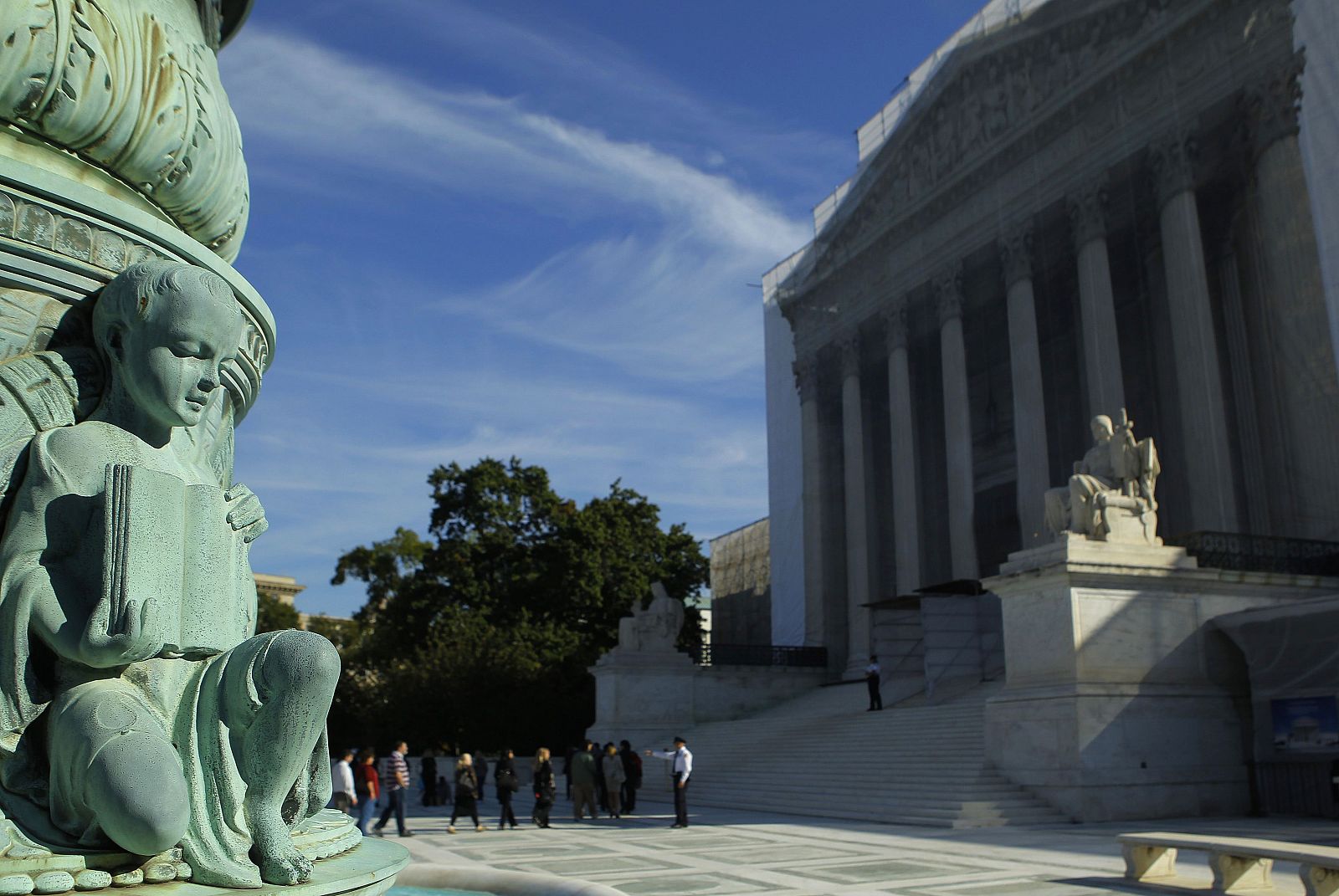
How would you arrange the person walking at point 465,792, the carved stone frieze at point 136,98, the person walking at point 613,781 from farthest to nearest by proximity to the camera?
1. the person walking at point 613,781
2. the person walking at point 465,792
3. the carved stone frieze at point 136,98

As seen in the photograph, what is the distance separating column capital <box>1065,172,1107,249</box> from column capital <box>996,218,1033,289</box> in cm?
168

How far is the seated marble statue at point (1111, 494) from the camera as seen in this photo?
18281mm

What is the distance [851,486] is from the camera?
130 feet

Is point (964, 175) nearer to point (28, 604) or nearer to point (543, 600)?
point (543, 600)

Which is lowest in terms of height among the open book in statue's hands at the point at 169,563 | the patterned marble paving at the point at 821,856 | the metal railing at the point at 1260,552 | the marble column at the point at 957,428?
the patterned marble paving at the point at 821,856

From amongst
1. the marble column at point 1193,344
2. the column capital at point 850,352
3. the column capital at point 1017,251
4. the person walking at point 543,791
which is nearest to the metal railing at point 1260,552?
the marble column at point 1193,344

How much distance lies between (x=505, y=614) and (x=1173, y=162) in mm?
25228

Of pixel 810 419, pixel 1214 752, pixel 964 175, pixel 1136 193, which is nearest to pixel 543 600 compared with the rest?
pixel 810 419

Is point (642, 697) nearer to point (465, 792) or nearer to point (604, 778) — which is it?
point (604, 778)

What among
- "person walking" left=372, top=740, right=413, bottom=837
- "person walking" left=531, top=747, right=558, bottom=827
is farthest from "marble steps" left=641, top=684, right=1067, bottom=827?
"person walking" left=372, top=740, right=413, bottom=837

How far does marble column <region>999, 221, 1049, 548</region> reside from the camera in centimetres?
3100

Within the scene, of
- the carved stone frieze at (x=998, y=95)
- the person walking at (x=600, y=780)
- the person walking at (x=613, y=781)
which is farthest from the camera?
the carved stone frieze at (x=998, y=95)

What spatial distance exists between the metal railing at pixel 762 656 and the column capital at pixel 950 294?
441 inches

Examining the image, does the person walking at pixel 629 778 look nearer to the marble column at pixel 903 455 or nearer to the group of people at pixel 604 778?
the group of people at pixel 604 778
